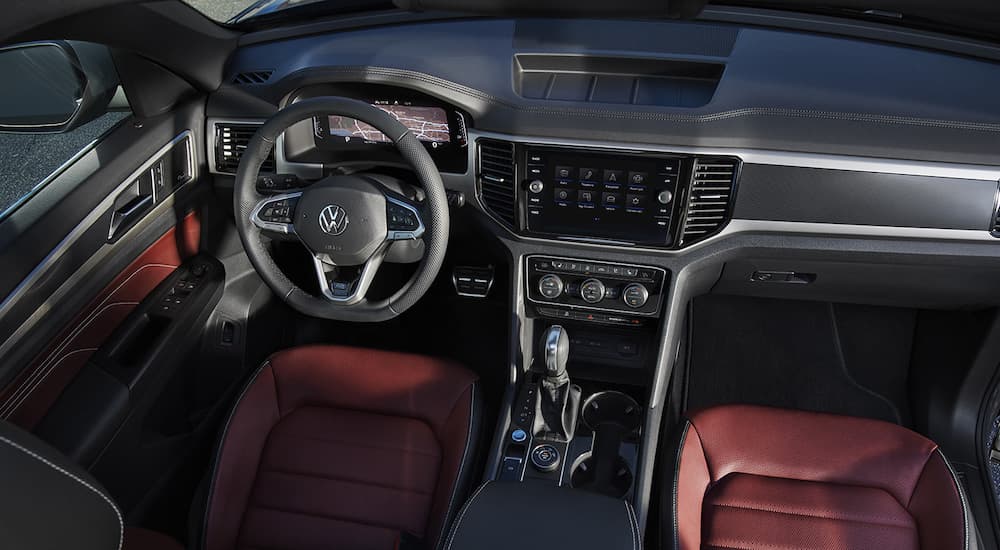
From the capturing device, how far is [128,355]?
218cm

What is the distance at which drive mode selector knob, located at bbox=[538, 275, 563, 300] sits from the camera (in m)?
2.25

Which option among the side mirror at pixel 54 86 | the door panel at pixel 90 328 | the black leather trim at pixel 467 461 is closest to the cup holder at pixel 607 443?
the black leather trim at pixel 467 461

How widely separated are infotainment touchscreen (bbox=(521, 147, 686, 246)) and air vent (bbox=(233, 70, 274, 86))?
852mm

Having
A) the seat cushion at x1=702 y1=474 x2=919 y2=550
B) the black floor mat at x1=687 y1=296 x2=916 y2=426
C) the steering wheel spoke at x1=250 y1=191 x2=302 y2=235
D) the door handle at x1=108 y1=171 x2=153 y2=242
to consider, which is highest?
the steering wheel spoke at x1=250 y1=191 x2=302 y2=235

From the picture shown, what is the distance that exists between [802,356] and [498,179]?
1361 mm

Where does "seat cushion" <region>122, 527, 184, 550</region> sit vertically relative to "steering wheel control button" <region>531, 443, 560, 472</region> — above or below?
above

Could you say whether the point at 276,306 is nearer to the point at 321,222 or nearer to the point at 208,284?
the point at 208,284

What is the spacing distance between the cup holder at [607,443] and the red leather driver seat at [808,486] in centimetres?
20

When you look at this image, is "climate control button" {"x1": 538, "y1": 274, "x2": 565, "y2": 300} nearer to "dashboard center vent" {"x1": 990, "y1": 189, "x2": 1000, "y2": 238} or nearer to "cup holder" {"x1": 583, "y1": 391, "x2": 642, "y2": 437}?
"cup holder" {"x1": 583, "y1": 391, "x2": 642, "y2": 437}

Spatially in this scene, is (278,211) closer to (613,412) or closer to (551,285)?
(551,285)

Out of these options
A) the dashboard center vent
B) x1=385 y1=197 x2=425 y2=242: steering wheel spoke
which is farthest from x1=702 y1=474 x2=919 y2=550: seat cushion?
x1=385 y1=197 x2=425 y2=242: steering wheel spoke

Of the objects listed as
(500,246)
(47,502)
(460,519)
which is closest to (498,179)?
(500,246)

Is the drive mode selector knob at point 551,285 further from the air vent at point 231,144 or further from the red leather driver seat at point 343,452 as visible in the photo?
the air vent at point 231,144

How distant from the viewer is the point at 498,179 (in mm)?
2174
